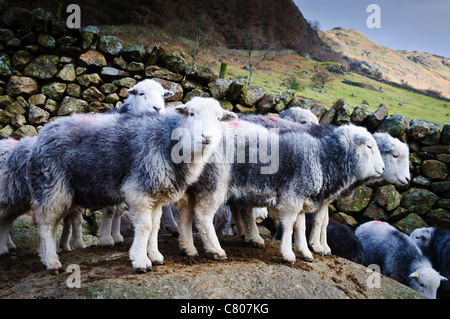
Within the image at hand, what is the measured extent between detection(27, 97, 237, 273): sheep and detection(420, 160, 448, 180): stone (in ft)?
23.9

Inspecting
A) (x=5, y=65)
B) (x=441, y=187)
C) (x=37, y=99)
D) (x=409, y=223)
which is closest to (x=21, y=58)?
(x=5, y=65)

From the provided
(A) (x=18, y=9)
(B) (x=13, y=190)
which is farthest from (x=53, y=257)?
(A) (x=18, y=9)

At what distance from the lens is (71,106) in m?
7.92

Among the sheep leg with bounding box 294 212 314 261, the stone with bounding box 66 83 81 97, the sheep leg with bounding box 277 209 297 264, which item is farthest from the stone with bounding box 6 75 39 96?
the sheep leg with bounding box 294 212 314 261

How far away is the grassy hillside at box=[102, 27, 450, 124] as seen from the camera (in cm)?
1221

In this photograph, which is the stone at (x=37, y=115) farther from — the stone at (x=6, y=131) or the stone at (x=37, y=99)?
the stone at (x=6, y=131)

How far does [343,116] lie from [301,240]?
5.29m

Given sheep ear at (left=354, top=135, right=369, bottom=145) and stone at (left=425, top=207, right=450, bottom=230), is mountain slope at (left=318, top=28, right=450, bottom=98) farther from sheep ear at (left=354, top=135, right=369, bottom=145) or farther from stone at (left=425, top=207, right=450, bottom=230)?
sheep ear at (left=354, top=135, right=369, bottom=145)

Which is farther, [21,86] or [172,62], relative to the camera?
[172,62]

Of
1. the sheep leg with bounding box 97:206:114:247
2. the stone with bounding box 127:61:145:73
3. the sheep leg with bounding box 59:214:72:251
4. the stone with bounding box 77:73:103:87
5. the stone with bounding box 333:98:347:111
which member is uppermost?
the stone with bounding box 127:61:145:73

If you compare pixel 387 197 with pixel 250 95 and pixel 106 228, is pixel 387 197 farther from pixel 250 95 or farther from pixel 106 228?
pixel 106 228

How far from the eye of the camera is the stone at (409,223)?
8.64 m

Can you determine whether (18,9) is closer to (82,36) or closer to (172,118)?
(82,36)

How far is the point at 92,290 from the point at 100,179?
1.18 m
